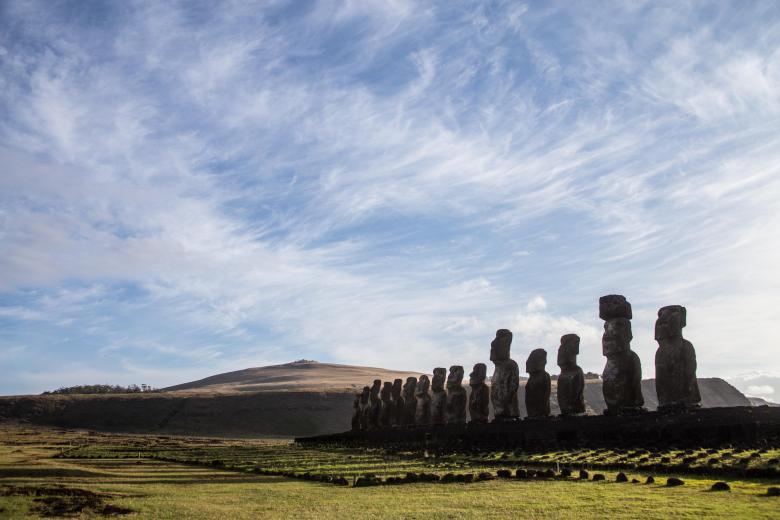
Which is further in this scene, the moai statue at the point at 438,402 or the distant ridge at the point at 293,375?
the distant ridge at the point at 293,375

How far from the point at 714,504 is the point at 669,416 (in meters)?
9.89

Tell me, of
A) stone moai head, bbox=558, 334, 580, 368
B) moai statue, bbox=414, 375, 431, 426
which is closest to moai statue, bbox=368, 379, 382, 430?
moai statue, bbox=414, 375, 431, 426

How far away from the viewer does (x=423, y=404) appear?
36281 millimetres

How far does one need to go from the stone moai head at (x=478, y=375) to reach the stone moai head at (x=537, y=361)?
445cm

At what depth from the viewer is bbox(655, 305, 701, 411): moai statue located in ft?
65.9

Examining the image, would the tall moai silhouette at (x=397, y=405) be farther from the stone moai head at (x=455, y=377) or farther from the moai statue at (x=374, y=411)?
the stone moai head at (x=455, y=377)

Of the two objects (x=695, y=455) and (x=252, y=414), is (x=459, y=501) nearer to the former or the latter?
(x=695, y=455)

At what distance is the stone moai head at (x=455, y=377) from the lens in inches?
1299

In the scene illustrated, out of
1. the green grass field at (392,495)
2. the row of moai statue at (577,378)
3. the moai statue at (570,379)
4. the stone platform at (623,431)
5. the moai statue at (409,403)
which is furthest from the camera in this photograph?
the moai statue at (409,403)

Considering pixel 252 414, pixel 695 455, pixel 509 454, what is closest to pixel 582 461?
pixel 695 455

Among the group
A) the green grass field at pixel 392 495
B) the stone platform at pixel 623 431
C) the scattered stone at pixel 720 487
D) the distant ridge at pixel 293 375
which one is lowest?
the green grass field at pixel 392 495

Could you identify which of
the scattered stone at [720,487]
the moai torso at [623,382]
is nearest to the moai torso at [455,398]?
the moai torso at [623,382]

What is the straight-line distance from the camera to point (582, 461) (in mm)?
16234

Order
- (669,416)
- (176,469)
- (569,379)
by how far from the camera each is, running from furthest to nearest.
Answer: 1. (569,379)
2. (176,469)
3. (669,416)
